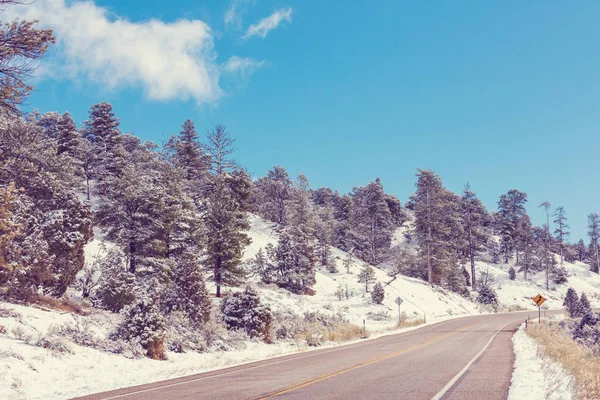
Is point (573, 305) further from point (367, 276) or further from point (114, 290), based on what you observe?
point (114, 290)

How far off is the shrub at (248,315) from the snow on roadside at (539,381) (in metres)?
13.4

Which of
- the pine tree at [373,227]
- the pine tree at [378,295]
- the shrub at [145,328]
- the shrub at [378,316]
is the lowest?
the shrub at [378,316]

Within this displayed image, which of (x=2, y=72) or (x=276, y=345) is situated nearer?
(x=2, y=72)

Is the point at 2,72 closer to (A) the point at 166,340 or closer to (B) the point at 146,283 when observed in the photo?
(A) the point at 166,340

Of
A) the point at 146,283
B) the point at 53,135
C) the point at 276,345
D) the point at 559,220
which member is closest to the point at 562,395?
the point at 276,345

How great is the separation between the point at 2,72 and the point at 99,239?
1264 inches

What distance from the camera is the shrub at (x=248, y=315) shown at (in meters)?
23.4

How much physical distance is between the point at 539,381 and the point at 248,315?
16.3m

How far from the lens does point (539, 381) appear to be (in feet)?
33.6

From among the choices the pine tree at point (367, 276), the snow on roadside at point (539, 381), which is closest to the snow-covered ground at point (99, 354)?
the pine tree at point (367, 276)

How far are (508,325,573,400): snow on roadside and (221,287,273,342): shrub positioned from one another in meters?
13.4

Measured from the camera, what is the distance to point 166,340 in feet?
60.6

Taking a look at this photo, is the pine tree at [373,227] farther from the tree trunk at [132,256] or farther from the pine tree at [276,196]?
the tree trunk at [132,256]

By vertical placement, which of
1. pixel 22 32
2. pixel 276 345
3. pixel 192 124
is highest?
pixel 192 124
